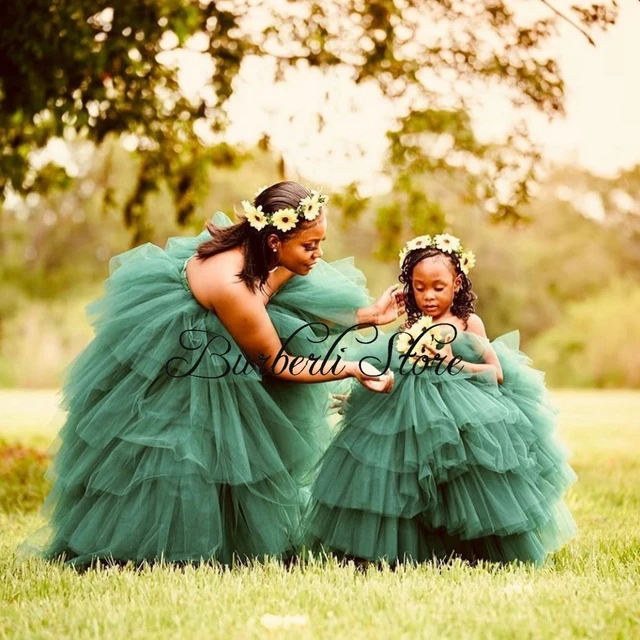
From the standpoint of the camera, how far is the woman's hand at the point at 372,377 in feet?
13.3

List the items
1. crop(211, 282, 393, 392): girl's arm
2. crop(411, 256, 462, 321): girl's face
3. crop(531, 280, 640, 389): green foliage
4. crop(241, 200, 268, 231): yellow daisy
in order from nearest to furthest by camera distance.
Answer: crop(211, 282, 393, 392): girl's arm
crop(241, 200, 268, 231): yellow daisy
crop(411, 256, 462, 321): girl's face
crop(531, 280, 640, 389): green foliage

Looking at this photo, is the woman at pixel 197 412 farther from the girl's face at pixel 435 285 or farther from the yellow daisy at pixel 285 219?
the girl's face at pixel 435 285

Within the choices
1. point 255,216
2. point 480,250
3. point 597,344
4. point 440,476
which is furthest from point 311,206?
point 480,250

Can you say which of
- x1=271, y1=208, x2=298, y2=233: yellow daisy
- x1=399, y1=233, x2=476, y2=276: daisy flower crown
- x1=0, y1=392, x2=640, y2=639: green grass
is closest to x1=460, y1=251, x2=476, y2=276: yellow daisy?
x1=399, y1=233, x2=476, y2=276: daisy flower crown

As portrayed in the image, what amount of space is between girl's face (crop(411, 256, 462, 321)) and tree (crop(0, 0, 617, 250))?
352 centimetres

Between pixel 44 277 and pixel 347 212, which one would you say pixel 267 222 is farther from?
pixel 44 277

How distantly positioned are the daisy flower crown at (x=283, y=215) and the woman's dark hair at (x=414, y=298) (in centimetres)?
52

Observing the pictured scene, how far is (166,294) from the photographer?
4.36 meters

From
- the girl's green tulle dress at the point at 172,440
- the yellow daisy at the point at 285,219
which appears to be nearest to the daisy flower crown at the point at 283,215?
the yellow daisy at the point at 285,219

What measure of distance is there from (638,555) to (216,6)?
6052mm

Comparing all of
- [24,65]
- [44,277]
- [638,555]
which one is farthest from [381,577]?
[44,277]

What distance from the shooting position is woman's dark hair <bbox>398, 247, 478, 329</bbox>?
14.2ft

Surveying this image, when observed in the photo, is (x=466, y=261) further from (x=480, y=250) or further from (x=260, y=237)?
(x=480, y=250)

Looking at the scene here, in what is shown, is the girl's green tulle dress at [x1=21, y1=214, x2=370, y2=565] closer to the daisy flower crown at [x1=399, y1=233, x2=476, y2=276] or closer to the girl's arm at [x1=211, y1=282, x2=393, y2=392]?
the girl's arm at [x1=211, y1=282, x2=393, y2=392]
